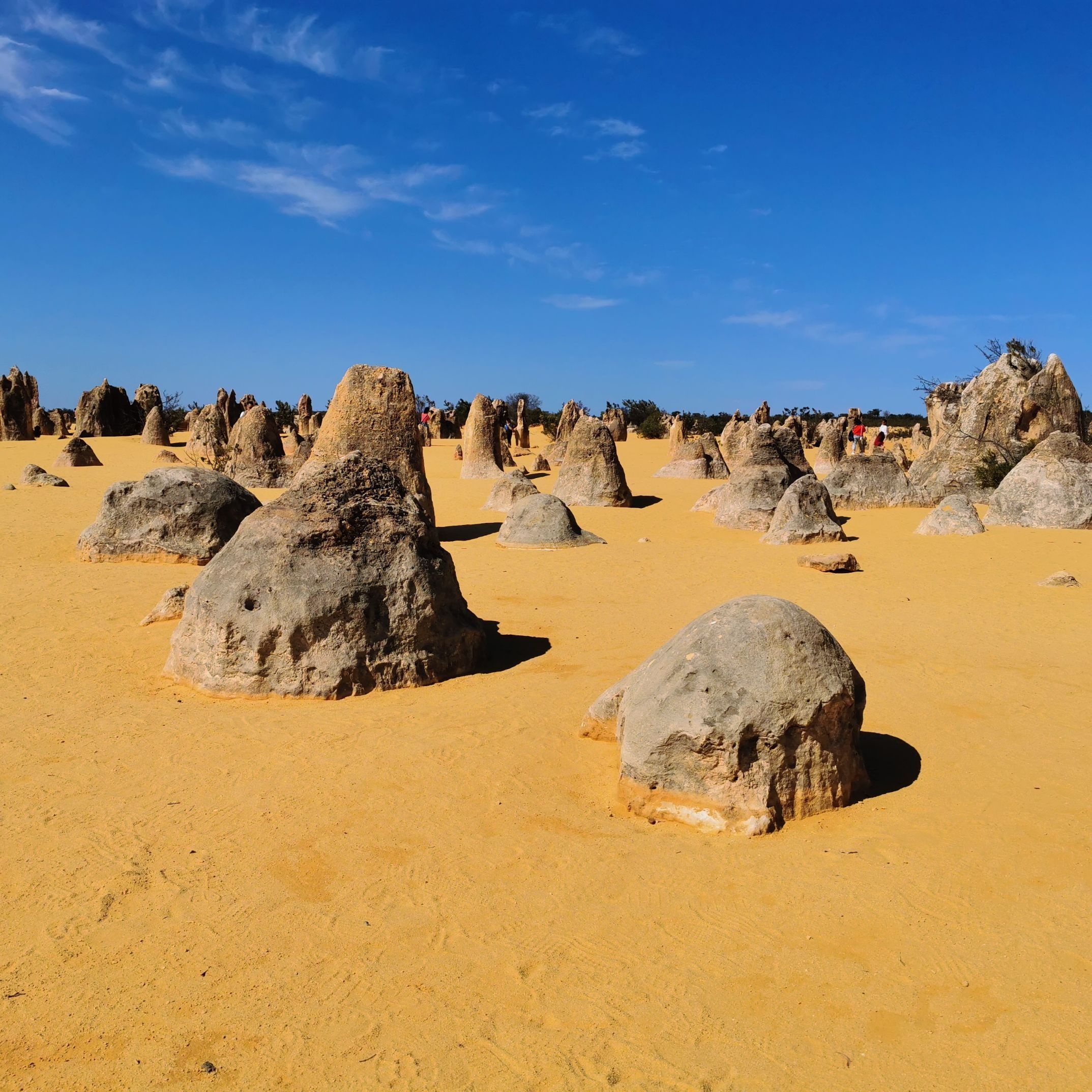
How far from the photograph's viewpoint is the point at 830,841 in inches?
153

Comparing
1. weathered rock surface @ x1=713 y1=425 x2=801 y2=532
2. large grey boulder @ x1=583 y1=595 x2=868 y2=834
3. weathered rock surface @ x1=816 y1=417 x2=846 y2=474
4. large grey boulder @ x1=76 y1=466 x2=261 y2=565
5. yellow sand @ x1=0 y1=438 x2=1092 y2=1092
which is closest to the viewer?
yellow sand @ x1=0 y1=438 x2=1092 y2=1092

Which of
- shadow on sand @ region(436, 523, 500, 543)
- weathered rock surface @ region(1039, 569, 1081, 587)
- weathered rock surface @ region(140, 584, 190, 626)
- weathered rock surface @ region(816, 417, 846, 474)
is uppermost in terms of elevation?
weathered rock surface @ region(816, 417, 846, 474)

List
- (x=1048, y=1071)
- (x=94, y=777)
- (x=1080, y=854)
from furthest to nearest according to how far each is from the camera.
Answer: (x=94, y=777) < (x=1080, y=854) < (x=1048, y=1071)

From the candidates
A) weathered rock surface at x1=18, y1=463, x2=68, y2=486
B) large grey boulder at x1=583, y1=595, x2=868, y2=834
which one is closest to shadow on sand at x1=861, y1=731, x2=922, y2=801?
large grey boulder at x1=583, y1=595, x2=868, y2=834

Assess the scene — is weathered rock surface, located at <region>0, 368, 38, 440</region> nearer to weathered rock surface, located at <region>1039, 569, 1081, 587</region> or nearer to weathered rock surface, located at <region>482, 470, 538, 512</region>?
weathered rock surface, located at <region>482, 470, 538, 512</region>

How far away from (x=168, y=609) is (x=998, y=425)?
16.0m

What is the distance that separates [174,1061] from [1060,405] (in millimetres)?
18877

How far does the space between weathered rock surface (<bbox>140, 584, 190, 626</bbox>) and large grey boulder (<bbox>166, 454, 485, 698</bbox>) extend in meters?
1.44

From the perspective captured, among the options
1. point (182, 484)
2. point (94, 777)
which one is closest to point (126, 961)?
point (94, 777)

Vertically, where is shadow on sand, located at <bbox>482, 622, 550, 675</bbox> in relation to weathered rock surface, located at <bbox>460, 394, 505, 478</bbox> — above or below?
below

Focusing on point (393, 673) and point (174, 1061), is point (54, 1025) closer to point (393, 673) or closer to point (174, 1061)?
point (174, 1061)

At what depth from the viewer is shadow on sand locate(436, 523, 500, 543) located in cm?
1325

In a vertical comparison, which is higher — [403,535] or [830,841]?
[403,535]

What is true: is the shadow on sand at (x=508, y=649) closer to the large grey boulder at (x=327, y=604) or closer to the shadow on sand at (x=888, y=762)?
the large grey boulder at (x=327, y=604)
